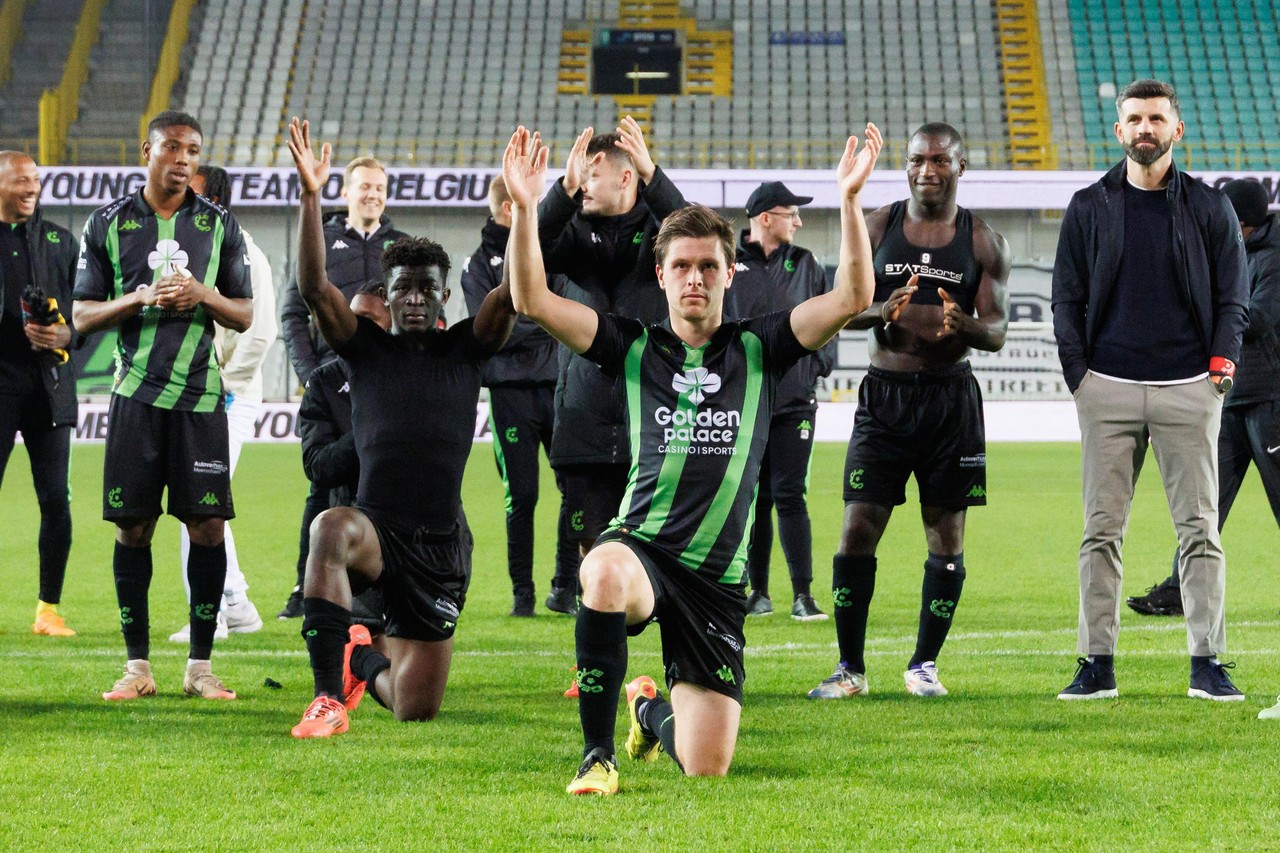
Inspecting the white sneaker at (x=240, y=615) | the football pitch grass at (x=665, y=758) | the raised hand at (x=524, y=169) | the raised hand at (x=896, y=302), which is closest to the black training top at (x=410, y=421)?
the football pitch grass at (x=665, y=758)

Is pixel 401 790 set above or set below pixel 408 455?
below

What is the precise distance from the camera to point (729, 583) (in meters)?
4.17

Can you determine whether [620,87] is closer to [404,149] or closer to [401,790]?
[404,149]

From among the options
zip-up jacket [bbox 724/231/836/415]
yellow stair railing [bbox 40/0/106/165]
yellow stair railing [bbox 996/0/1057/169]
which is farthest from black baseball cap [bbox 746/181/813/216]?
yellow stair railing [bbox 40/0/106/165]

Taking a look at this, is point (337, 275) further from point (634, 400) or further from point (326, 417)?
point (634, 400)

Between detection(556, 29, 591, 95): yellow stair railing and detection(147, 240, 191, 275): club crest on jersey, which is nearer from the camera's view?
detection(147, 240, 191, 275): club crest on jersey

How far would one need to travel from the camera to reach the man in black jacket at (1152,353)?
5137 millimetres

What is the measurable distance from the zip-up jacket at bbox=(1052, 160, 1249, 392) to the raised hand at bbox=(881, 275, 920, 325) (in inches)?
21.6

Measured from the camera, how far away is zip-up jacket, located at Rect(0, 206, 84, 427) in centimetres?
673

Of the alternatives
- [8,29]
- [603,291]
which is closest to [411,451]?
[603,291]

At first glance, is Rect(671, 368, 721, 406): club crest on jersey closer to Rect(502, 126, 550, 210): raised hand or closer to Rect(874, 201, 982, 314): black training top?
Rect(502, 126, 550, 210): raised hand

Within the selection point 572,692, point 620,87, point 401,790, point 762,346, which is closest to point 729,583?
point 762,346

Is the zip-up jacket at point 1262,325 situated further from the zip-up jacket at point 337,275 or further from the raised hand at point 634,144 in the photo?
the zip-up jacket at point 337,275

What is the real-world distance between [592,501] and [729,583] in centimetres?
140
